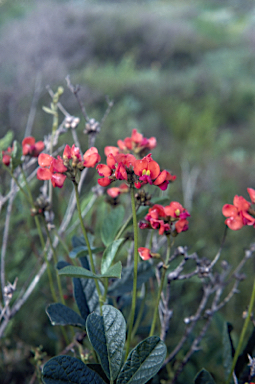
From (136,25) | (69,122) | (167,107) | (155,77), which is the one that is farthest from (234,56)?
(69,122)

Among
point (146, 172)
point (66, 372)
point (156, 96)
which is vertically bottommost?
point (66, 372)

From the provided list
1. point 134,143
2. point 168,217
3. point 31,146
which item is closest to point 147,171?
point 168,217

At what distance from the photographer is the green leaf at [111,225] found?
2.42 ft

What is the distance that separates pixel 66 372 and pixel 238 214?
1.27 ft

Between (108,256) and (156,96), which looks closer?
(108,256)

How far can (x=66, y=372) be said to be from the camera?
475 millimetres

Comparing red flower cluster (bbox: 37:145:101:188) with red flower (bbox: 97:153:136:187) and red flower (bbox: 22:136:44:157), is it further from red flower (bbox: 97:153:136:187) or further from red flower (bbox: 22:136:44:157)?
red flower (bbox: 22:136:44:157)

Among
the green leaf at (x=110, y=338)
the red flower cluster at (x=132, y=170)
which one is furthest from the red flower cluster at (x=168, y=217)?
the green leaf at (x=110, y=338)

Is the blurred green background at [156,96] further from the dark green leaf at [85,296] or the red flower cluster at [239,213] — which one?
the dark green leaf at [85,296]

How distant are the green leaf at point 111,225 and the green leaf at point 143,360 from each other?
28cm

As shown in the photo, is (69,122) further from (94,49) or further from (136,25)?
(136,25)

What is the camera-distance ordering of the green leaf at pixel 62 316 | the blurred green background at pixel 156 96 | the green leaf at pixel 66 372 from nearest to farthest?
the green leaf at pixel 66 372, the green leaf at pixel 62 316, the blurred green background at pixel 156 96

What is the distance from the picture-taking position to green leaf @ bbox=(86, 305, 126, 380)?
19.6 inches

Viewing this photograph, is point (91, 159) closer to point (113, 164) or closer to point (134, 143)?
point (113, 164)
